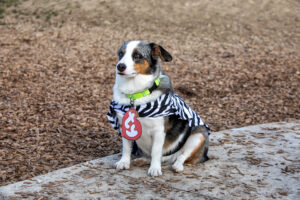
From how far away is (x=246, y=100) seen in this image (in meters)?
7.54

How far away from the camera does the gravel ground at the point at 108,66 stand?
569 cm

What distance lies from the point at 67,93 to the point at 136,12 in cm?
505

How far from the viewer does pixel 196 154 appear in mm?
4285

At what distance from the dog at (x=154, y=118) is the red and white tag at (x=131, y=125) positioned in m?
0.05

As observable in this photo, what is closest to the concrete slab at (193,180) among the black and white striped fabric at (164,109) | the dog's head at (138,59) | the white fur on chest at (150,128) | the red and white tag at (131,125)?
the white fur on chest at (150,128)

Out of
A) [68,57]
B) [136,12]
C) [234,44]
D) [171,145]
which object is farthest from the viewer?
[136,12]

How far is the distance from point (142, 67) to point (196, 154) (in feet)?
3.70

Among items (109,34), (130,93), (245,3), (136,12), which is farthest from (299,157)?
(245,3)

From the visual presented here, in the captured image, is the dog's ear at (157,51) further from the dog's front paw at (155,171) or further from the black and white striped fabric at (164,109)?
the dog's front paw at (155,171)

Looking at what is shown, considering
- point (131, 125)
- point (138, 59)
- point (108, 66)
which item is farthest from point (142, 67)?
point (108, 66)

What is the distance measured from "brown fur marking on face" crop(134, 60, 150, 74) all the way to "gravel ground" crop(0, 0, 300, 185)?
1757mm

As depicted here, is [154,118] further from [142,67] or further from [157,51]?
[157,51]

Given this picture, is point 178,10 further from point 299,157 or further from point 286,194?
point 286,194

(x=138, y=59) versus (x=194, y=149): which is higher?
(x=138, y=59)
